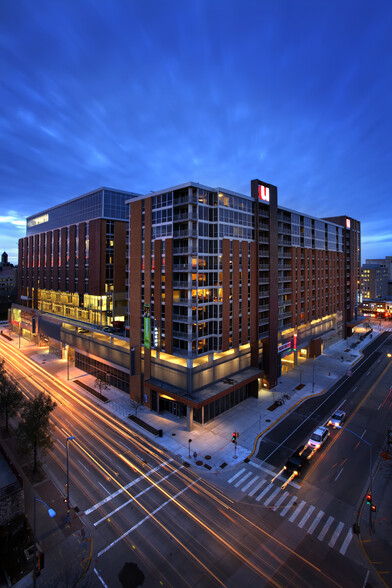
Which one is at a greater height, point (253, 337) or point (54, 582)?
point (253, 337)

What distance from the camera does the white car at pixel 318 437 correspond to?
36.2m

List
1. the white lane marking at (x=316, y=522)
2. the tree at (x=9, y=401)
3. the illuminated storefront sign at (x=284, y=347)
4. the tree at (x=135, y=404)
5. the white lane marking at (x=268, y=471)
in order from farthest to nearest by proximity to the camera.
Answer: the illuminated storefront sign at (x=284, y=347)
the tree at (x=135, y=404)
the tree at (x=9, y=401)
the white lane marking at (x=268, y=471)
the white lane marking at (x=316, y=522)

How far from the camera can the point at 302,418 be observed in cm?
4400

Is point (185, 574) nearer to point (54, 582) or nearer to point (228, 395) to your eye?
point (54, 582)

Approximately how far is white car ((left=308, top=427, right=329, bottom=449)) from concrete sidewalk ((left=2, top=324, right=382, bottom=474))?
20.3 feet

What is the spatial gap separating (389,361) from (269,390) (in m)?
40.7

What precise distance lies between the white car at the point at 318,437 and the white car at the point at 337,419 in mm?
4327

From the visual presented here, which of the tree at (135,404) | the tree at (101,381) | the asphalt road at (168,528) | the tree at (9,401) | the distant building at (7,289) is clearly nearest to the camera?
the asphalt road at (168,528)

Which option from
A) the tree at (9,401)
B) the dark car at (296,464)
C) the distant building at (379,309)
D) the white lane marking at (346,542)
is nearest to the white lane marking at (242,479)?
the dark car at (296,464)

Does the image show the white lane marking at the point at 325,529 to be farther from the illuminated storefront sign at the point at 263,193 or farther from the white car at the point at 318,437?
the illuminated storefront sign at the point at 263,193

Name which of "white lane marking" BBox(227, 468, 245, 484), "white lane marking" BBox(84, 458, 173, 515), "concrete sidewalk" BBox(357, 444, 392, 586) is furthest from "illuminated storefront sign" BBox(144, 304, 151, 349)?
"concrete sidewalk" BBox(357, 444, 392, 586)

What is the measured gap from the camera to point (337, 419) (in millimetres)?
42219

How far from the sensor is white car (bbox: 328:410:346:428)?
138 feet

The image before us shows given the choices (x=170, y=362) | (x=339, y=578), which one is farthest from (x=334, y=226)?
(x=339, y=578)
